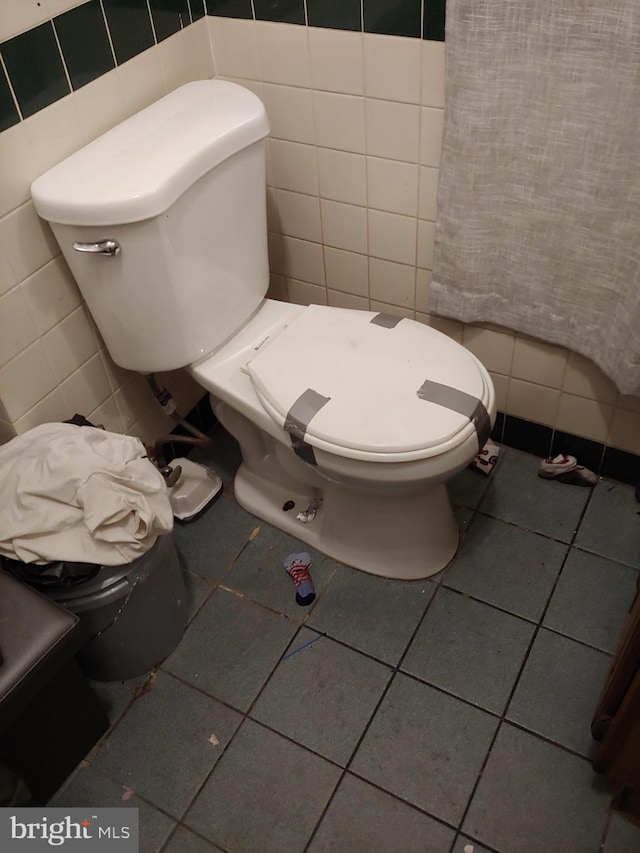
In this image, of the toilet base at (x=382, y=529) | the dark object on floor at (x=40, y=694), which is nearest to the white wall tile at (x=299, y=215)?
the toilet base at (x=382, y=529)

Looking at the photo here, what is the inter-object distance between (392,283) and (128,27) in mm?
739

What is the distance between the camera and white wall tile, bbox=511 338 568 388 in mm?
1613

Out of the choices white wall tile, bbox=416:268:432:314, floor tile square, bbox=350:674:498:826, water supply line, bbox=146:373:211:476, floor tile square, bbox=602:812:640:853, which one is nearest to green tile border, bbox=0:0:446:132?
white wall tile, bbox=416:268:432:314

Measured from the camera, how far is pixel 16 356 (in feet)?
4.43

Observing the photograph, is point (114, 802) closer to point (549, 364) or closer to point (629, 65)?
point (549, 364)

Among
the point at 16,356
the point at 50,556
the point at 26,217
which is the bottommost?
the point at 50,556

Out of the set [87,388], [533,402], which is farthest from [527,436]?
[87,388]

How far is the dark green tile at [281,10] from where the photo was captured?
1.41m

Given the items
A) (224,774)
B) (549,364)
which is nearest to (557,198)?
(549,364)

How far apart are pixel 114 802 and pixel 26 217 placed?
1028 mm

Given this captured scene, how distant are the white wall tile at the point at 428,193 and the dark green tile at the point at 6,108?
0.75 m

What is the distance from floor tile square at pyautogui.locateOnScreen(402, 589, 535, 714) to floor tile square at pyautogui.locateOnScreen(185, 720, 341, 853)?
272 mm

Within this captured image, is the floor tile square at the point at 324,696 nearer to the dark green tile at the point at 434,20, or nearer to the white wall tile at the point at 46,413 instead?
the white wall tile at the point at 46,413

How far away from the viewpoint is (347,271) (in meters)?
1.76
